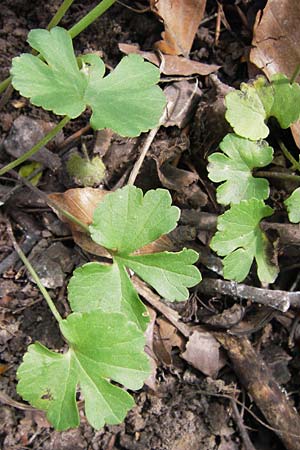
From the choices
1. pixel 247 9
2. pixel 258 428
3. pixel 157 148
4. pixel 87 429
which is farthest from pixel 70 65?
pixel 258 428

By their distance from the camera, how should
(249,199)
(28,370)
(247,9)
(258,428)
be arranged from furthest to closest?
(247,9), (258,428), (249,199), (28,370)

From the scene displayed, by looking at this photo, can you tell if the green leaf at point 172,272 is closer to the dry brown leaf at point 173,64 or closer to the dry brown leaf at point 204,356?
the dry brown leaf at point 204,356

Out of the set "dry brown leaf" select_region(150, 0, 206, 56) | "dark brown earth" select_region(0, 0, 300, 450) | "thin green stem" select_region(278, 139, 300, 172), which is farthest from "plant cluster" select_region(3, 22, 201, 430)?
"thin green stem" select_region(278, 139, 300, 172)

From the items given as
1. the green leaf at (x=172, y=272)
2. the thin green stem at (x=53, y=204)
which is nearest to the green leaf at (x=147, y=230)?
the green leaf at (x=172, y=272)

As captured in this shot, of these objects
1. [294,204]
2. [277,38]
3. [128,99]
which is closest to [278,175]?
[294,204]

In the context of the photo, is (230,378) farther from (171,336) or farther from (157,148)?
(157,148)

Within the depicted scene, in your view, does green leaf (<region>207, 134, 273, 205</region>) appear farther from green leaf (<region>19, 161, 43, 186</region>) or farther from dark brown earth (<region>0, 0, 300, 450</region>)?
green leaf (<region>19, 161, 43, 186</region>)
